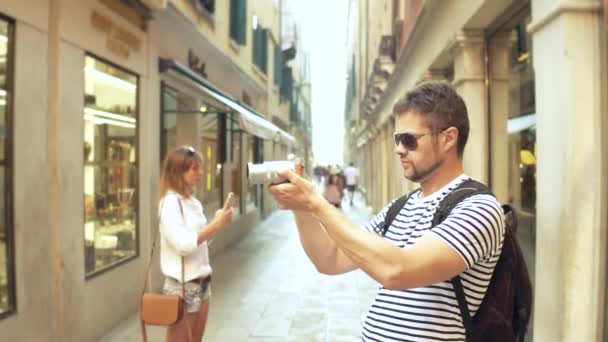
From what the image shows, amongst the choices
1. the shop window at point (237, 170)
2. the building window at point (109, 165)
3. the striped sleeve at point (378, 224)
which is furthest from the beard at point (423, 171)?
the shop window at point (237, 170)

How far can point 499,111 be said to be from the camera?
5.62 meters

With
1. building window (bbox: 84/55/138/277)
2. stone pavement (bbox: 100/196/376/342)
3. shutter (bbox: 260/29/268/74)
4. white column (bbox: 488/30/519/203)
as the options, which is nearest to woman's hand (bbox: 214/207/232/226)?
stone pavement (bbox: 100/196/376/342)

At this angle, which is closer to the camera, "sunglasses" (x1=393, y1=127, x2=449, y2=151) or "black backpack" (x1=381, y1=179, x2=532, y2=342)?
"black backpack" (x1=381, y1=179, x2=532, y2=342)

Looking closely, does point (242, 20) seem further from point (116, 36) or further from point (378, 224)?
point (378, 224)

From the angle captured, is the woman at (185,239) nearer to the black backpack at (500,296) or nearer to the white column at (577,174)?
the white column at (577,174)

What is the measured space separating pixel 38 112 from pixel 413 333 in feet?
13.3

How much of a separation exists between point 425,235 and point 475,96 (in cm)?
448

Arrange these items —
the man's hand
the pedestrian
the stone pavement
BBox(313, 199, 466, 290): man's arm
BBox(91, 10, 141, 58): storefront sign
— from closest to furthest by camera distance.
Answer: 1. BBox(313, 199, 466, 290): man's arm
2. the man's hand
3. BBox(91, 10, 141, 58): storefront sign
4. the stone pavement
5. the pedestrian

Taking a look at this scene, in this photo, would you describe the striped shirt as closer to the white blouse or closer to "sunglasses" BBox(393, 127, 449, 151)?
"sunglasses" BBox(393, 127, 449, 151)

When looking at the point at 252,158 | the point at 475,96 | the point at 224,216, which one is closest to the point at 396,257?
the point at 224,216

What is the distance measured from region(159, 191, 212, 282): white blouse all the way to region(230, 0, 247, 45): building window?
9.77 m

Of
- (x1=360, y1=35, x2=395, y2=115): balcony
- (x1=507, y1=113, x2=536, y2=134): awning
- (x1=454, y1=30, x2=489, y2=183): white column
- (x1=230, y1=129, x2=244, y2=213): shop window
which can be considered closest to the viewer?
(x1=507, y1=113, x2=536, y2=134): awning

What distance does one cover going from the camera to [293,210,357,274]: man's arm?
2.09 m

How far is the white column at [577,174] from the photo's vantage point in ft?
10.0
